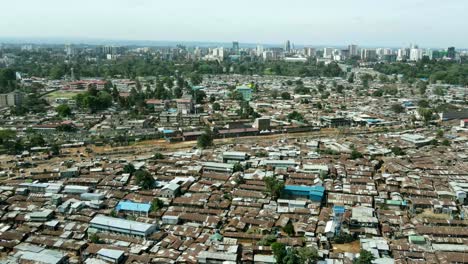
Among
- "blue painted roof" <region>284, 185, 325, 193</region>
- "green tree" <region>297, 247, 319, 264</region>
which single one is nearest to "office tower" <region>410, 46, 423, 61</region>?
"blue painted roof" <region>284, 185, 325, 193</region>

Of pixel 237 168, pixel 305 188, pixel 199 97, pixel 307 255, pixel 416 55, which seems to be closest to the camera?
pixel 307 255

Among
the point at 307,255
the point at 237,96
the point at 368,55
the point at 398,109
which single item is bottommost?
the point at 307,255

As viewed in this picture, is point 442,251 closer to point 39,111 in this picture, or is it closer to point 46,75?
point 39,111

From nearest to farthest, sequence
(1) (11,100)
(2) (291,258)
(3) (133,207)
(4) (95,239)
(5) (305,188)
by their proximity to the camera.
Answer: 1. (2) (291,258)
2. (4) (95,239)
3. (3) (133,207)
4. (5) (305,188)
5. (1) (11,100)

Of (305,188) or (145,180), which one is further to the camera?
(145,180)

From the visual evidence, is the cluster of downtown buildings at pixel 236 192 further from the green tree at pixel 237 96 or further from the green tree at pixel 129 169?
the green tree at pixel 237 96

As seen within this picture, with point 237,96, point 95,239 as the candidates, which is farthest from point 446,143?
point 237,96

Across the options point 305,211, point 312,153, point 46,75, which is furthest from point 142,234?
point 46,75

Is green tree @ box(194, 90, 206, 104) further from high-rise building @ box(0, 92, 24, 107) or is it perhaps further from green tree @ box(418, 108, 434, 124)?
green tree @ box(418, 108, 434, 124)

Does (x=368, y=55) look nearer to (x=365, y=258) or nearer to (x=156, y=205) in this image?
(x=156, y=205)
